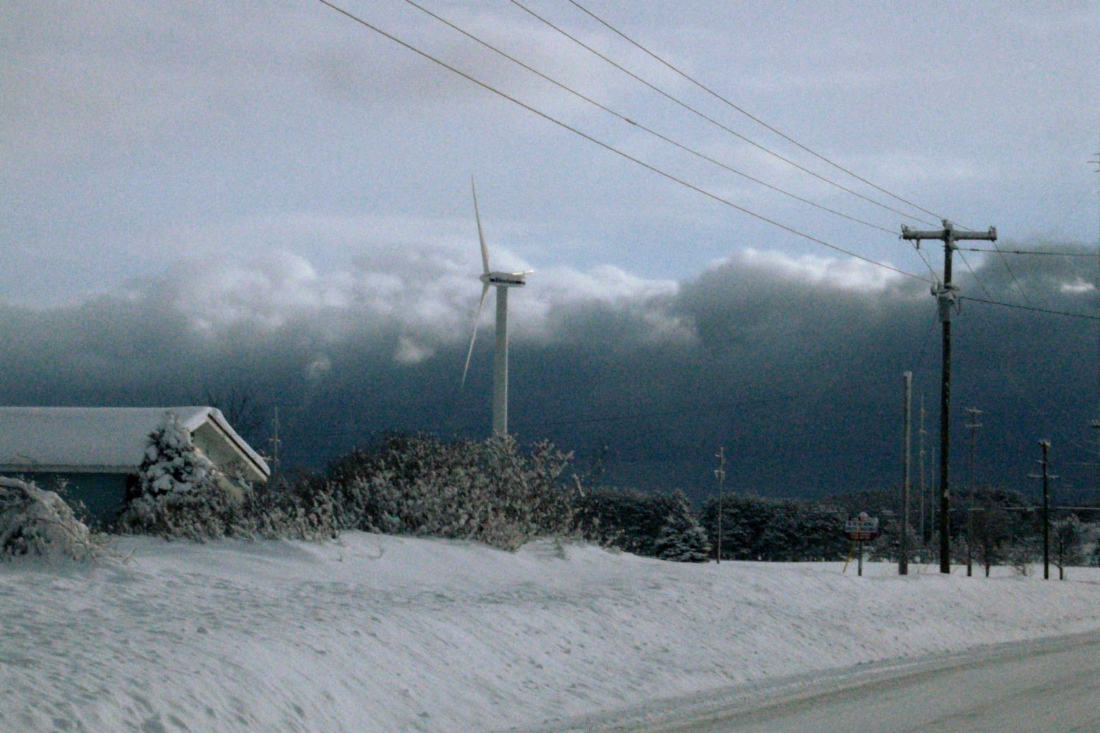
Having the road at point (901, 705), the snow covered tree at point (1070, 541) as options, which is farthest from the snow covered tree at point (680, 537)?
the road at point (901, 705)

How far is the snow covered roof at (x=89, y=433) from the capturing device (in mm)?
33188

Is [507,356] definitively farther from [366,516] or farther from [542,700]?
[542,700]

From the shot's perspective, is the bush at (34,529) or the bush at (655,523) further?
the bush at (655,523)

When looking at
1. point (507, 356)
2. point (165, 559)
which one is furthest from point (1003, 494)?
point (165, 559)

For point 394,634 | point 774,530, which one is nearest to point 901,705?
point 394,634

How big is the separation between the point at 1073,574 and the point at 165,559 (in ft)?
191

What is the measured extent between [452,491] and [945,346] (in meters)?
19.6

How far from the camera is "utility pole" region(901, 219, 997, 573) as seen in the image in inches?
1363

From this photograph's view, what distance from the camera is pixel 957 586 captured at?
1142 inches

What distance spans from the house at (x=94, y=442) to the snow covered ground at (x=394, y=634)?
1542 centimetres

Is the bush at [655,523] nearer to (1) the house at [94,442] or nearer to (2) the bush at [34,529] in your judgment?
(1) the house at [94,442]

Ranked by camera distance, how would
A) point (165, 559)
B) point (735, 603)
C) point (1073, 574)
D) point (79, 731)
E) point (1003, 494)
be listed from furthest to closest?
point (1003, 494), point (1073, 574), point (735, 603), point (165, 559), point (79, 731)

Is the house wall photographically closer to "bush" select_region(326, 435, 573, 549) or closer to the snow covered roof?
the snow covered roof

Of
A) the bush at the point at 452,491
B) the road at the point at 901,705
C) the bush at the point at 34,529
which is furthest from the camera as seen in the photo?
the bush at the point at 452,491
